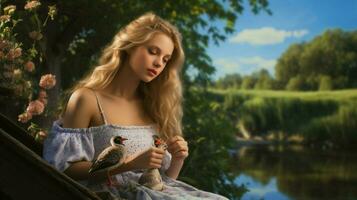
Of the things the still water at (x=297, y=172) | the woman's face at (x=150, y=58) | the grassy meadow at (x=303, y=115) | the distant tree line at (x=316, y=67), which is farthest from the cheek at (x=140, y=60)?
the distant tree line at (x=316, y=67)

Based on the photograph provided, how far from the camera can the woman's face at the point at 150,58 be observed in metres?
1.79

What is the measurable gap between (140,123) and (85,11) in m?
2.40

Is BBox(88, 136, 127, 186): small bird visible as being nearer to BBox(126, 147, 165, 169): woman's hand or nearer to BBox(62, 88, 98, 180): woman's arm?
BBox(126, 147, 165, 169): woman's hand

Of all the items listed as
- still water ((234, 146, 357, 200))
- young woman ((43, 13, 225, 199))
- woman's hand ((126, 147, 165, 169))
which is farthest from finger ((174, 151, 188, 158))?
still water ((234, 146, 357, 200))

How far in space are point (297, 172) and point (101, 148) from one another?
295 inches

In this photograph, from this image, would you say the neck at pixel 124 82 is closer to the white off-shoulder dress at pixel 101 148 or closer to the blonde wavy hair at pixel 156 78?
the blonde wavy hair at pixel 156 78

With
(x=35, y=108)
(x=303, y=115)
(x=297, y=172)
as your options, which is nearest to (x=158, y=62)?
(x=35, y=108)

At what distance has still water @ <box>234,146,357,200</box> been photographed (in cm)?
767

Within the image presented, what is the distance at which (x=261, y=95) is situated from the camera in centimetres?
1180

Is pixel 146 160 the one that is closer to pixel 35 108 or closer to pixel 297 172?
pixel 35 108

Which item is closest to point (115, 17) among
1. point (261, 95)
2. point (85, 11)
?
point (85, 11)

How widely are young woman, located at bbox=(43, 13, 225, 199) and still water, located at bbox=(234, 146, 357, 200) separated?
5.05 m

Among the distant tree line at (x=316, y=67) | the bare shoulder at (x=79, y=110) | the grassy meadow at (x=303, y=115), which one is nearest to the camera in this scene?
the bare shoulder at (x=79, y=110)

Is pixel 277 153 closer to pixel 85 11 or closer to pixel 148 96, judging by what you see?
pixel 85 11
